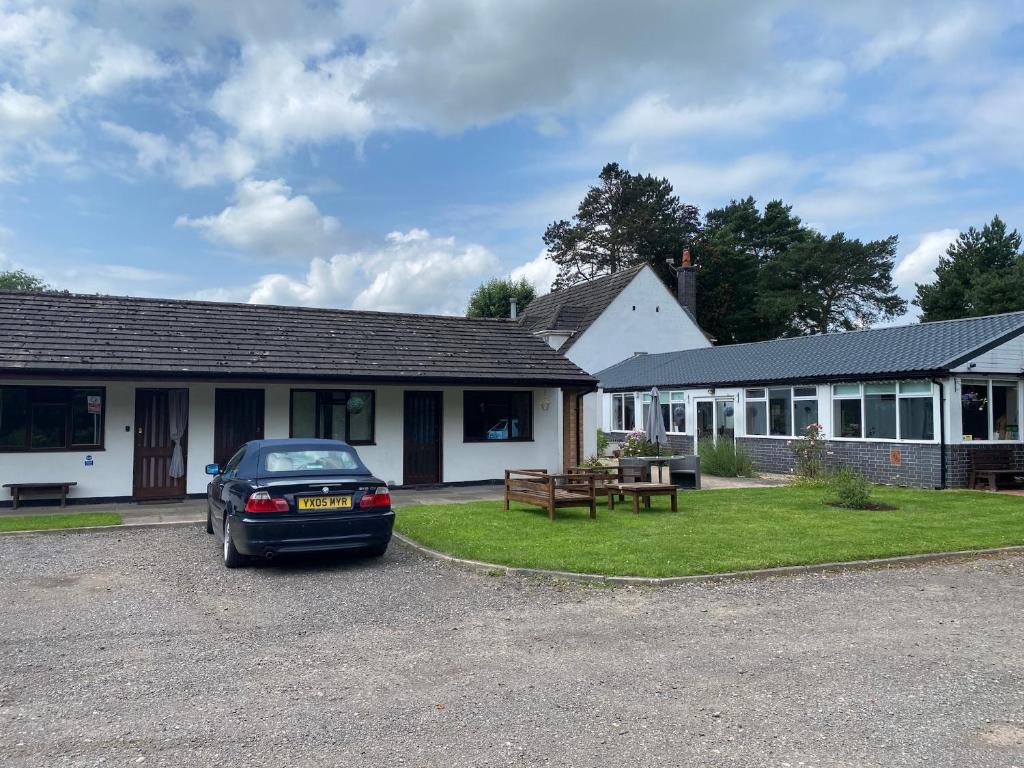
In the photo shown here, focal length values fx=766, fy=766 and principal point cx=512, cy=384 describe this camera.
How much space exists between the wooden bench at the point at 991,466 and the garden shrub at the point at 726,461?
5.59 metres

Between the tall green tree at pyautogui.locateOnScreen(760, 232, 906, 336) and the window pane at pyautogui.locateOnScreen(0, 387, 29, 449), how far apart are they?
156 feet

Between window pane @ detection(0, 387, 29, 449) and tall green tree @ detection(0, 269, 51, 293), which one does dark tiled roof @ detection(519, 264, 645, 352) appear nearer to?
window pane @ detection(0, 387, 29, 449)

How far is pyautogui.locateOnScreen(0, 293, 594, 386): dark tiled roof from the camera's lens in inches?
605

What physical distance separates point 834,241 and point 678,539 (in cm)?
4988

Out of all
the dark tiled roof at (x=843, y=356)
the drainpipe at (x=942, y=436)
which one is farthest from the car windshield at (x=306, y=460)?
the drainpipe at (x=942, y=436)

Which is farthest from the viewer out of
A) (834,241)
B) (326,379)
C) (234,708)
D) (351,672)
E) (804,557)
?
(834,241)

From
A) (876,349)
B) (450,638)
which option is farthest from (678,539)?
(876,349)

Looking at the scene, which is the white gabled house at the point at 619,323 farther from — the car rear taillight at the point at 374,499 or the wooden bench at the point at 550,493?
the car rear taillight at the point at 374,499

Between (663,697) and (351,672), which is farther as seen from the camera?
(351,672)

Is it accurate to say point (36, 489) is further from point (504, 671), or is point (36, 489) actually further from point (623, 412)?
point (623, 412)

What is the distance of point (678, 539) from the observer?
35.1ft

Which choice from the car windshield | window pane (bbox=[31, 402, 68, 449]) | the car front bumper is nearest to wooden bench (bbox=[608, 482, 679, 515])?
the car windshield

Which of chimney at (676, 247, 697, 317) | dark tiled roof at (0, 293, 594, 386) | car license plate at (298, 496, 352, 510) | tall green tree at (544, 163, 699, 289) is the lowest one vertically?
car license plate at (298, 496, 352, 510)

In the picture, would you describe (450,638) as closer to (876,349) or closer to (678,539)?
(678,539)
